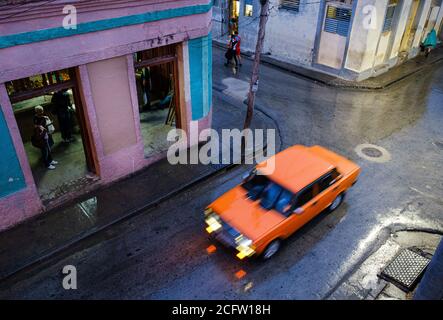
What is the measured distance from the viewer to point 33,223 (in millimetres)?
9320

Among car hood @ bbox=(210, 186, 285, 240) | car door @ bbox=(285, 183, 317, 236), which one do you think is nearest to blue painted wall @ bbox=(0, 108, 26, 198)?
car hood @ bbox=(210, 186, 285, 240)

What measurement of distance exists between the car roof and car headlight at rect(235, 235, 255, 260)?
167 cm

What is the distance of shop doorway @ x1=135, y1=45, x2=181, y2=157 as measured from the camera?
12.0 meters

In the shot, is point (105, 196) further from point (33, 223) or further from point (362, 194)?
point (362, 194)

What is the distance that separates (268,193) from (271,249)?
4.38 feet

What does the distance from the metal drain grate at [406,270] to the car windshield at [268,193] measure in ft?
9.00

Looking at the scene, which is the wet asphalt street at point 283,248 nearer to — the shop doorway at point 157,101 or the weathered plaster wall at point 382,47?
the shop doorway at point 157,101

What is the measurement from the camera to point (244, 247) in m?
7.91

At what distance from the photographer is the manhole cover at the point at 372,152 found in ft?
41.2

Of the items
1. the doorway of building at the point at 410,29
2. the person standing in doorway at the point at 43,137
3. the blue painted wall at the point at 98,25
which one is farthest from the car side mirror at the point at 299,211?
the doorway of building at the point at 410,29

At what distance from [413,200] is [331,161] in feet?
9.53

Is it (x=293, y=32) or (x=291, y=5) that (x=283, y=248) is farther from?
(x=291, y=5)
